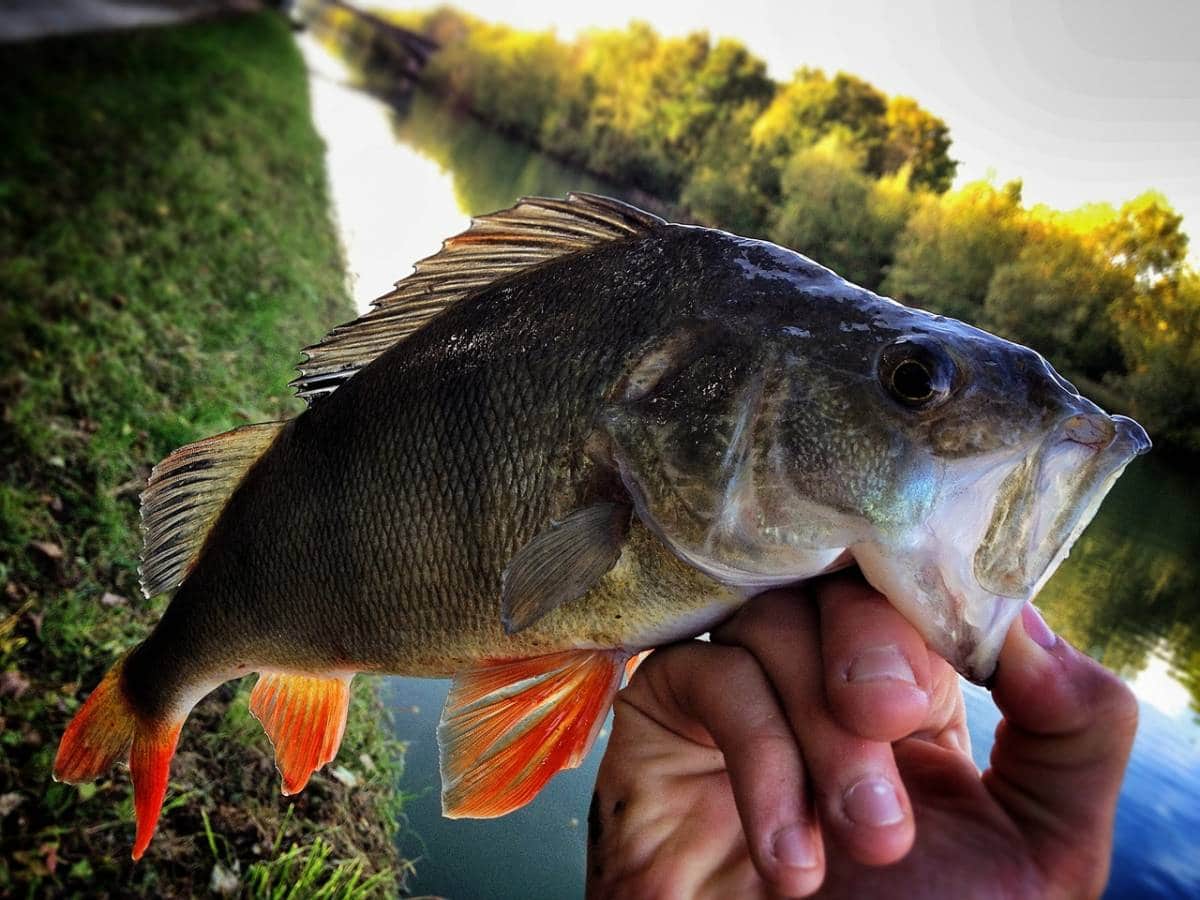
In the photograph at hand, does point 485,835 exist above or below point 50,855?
below

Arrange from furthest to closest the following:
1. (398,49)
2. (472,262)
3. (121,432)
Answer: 1. (398,49)
2. (121,432)
3. (472,262)

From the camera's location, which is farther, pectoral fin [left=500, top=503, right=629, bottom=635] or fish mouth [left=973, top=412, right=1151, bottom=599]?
pectoral fin [left=500, top=503, right=629, bottom=635]

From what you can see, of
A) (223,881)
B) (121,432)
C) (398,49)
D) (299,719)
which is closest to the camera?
(299,719)

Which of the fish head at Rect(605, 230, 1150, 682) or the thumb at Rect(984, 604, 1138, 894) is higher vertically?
the fish head at Rect(605, 230, 1150, 682)

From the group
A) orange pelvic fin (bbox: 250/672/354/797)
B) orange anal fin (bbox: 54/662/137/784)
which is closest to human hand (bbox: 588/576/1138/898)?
orange pelvic fin (bbox: 250/672/354/797)

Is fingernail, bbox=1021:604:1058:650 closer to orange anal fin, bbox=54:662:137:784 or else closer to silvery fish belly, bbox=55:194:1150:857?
silvery fish belly, bbox=55:194:1150:857

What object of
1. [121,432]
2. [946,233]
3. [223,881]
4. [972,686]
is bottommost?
[972,686]

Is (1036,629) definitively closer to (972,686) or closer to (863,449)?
(863,449)

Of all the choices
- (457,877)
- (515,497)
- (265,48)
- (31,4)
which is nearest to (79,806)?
(457,877)

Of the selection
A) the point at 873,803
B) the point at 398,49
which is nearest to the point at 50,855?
the point at 873,803
